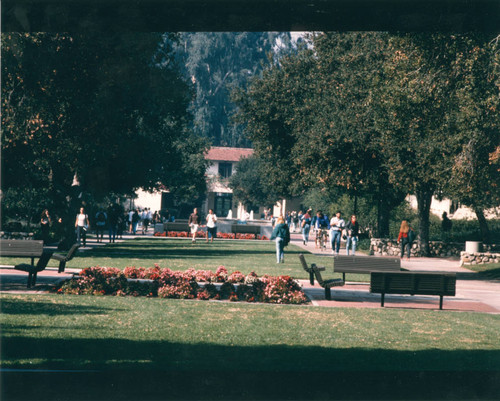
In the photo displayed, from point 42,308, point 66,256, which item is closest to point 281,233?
point 66,256

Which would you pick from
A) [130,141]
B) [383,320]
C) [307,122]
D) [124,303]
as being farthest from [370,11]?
[307,122]

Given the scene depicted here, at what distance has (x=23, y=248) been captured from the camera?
56.1 ft

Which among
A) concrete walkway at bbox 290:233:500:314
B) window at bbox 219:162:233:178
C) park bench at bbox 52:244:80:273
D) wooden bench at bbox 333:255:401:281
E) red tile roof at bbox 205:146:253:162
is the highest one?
red tile roof at bbox 205:146:253:162

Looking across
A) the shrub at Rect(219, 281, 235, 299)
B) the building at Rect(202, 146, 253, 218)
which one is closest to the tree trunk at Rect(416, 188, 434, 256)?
the shrub at Rect(219, 281, 235, 299)

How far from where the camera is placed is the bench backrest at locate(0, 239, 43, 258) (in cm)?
1702

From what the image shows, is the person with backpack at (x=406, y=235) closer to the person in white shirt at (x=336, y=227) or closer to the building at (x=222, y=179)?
the person in white shirt at (x=336, y=227)

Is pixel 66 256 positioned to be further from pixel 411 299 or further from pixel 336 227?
pixel 336 227

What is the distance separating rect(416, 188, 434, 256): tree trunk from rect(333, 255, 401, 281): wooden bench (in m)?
16.9

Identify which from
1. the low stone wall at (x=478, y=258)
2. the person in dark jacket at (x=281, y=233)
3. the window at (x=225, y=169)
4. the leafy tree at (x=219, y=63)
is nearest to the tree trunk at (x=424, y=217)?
the low stone wall at (x=478, y=258)

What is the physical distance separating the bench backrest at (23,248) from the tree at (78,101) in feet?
16.2

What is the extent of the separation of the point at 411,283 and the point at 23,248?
9.18 m

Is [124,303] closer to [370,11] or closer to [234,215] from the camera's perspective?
[370,11]

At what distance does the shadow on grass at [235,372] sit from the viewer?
6648 mm

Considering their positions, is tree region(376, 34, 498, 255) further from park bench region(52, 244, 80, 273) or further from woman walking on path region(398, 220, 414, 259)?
park bench region(52, 244, 80, 273)
